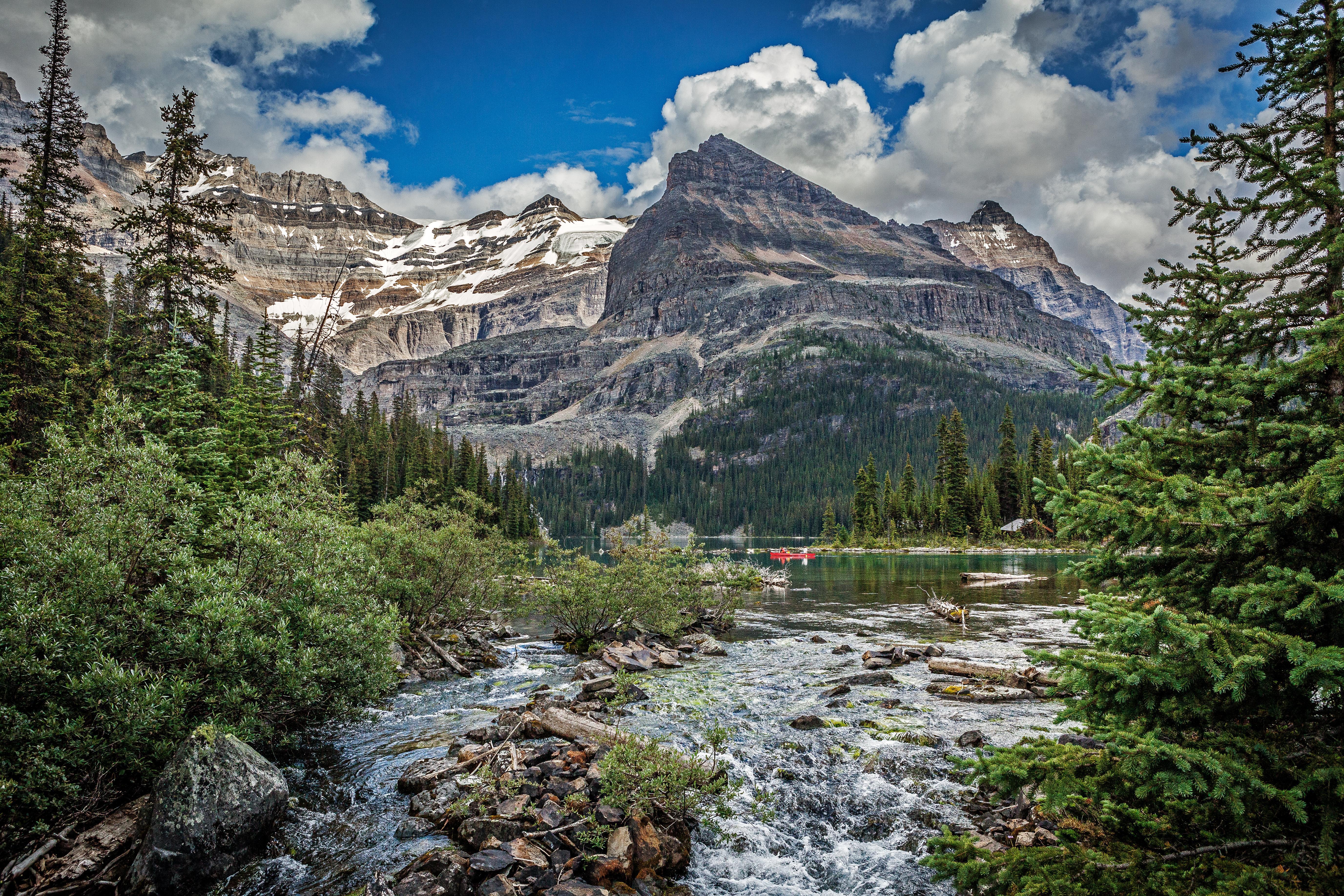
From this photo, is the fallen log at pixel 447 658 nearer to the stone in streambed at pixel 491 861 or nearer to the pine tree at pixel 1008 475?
the stone in streambed at pixel 491 861

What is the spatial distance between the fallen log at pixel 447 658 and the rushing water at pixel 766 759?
0.69m

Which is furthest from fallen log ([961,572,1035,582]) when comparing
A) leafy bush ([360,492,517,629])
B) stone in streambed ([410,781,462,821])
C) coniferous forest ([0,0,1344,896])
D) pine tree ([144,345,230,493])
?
pine tree ([144,345,230,493])

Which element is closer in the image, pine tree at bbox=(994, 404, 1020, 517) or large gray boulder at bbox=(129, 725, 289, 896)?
large gray boulder at bbox=(129, 725, 289, 896)

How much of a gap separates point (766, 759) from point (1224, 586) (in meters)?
10.3

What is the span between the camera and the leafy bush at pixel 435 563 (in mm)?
24422

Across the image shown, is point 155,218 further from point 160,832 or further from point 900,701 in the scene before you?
point 900,701

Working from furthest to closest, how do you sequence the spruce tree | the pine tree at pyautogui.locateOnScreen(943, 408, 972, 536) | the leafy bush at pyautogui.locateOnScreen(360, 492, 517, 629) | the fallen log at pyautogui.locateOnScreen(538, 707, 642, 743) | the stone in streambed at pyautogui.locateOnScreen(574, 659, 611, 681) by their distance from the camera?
the pine tree at pyautogui.locateOnScreen(943, 408, 972, 536)
the leafy bush at pyautogui.locateOnScreen(360, 492, 517, 629)
the stone in streambed at pyautogui.locateOnScreen(574, 659, 611, 681)
the fallen log at pyautogui.locateOnScreen(538, 707, 642, 743)
the spruce tree

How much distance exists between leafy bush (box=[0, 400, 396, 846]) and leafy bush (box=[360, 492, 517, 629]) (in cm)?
850

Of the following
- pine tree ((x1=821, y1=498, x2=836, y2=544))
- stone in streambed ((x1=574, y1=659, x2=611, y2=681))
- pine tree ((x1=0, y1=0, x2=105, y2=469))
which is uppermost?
pine tree ((x1=0, y1=0, x2=105, y2=469))

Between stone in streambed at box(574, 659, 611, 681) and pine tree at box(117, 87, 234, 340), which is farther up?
pine tree at box(117, 87, 234, 340)

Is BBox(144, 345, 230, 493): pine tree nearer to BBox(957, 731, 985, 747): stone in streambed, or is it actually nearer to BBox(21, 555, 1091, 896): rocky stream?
BBox(21, 555, 1091, 896): rocky stream

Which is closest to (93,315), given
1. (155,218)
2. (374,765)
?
(155,218)

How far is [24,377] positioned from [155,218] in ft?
29.3

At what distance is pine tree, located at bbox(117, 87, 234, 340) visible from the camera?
24.2 metres
